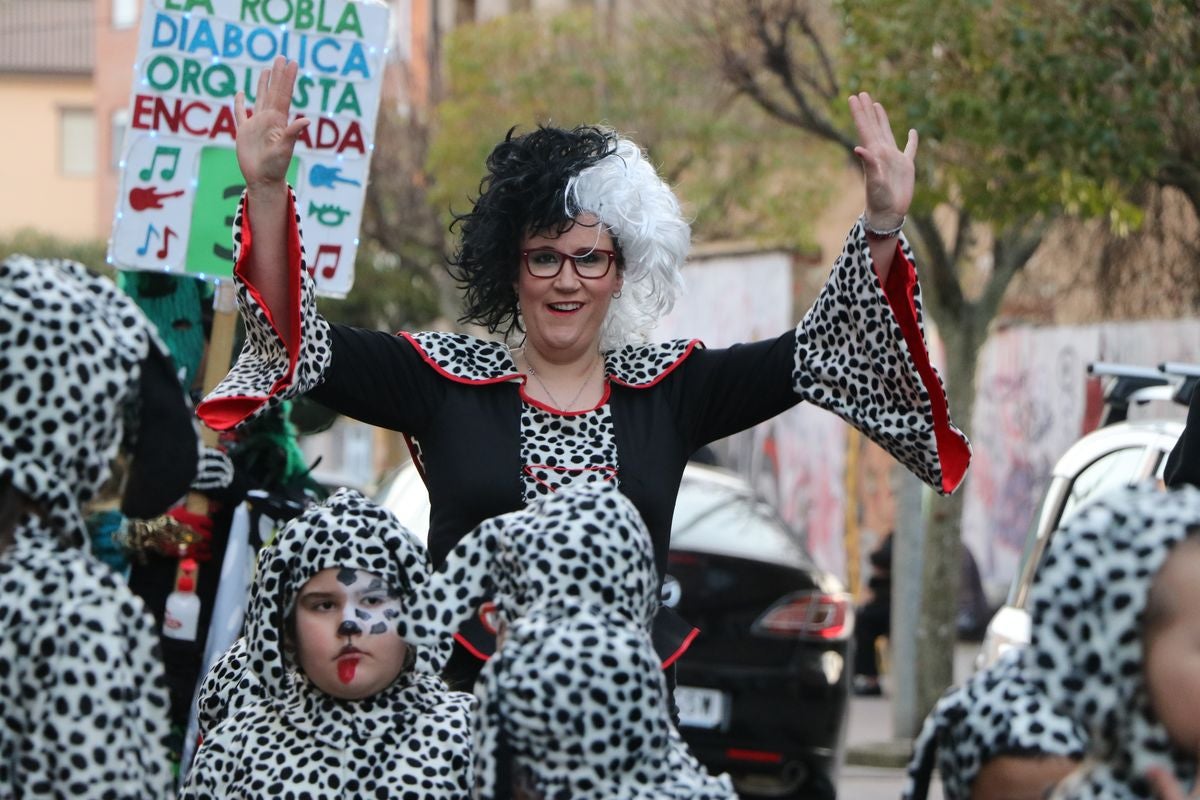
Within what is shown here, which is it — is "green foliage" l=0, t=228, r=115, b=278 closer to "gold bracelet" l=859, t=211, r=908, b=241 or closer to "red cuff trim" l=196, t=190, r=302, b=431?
"red cuff trim" l=196, t=190, r=302, b=431

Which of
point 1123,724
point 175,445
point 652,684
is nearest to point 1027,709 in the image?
point 1123,724

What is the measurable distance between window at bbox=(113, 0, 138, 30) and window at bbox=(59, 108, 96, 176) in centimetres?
914

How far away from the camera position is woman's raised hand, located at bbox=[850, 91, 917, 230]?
409cm

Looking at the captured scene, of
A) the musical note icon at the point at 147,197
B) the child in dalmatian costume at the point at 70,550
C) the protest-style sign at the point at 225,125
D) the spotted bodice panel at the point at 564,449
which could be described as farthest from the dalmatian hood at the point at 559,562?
the musical note icon at the point at 147,197

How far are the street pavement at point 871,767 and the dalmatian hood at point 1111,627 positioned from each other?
5.91m

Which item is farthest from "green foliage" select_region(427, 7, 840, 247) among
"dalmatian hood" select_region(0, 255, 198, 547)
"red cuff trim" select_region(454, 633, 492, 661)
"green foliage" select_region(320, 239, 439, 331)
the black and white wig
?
"dalmatian hood" select_region(0, 255, 198, 547)

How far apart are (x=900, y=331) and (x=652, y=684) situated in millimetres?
1415

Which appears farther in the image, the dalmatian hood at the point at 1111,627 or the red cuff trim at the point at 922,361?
the red cuff trim at the point at 922,361

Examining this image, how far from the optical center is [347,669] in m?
3.79

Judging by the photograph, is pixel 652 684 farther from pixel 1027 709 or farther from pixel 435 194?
pixel 435 194

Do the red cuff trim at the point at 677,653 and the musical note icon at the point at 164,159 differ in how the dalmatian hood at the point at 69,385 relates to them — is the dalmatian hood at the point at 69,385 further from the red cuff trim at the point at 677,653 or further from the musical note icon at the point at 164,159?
the musical note icon at the point at 164,159

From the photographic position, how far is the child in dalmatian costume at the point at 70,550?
2787mm

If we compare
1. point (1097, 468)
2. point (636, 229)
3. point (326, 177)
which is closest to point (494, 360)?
point (636, 229)

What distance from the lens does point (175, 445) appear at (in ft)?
10.1
